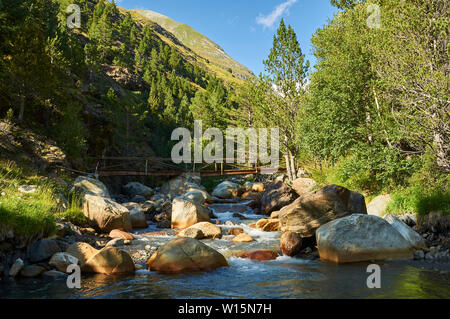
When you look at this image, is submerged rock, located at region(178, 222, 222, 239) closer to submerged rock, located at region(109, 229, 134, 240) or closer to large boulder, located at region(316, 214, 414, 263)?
submerged rock, located at region(109, 229, 134, 240)

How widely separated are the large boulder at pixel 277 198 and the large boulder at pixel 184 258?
967cm

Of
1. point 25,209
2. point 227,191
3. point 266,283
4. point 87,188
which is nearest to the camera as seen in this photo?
point 266,283

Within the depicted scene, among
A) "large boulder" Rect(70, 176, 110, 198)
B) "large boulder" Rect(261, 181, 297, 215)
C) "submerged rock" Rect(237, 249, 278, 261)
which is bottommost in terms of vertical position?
"submerged rock" Rect(237, 249, 278, 261)

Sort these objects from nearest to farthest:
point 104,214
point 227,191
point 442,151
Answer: point 442,151, point 104,214, point 227,191

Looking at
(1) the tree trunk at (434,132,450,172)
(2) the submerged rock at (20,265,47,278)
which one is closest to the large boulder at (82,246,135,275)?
(2) the submerged rock at (20,265,47,278)

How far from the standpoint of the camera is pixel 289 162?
77.2ft

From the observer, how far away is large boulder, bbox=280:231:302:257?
26.9 ft

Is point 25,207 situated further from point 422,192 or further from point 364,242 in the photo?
point 422,192

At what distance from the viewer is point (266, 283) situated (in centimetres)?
582

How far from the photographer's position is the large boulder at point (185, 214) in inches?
516

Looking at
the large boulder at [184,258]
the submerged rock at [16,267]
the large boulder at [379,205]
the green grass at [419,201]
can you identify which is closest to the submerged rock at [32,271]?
the submerged rock at [16,267]

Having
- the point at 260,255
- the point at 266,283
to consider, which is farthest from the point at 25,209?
the point at 260,255

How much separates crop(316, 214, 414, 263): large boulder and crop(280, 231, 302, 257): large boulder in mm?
880

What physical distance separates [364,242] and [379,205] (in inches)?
192
